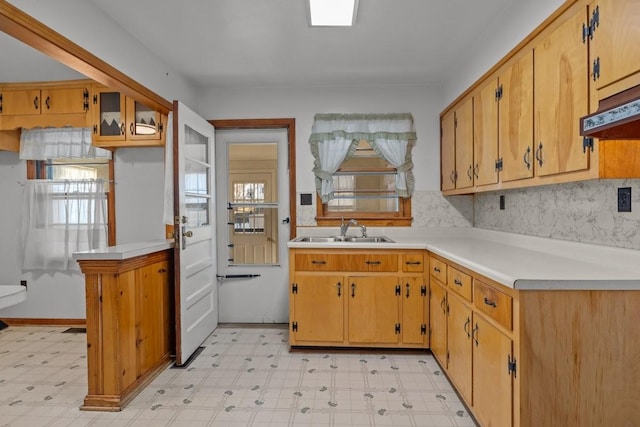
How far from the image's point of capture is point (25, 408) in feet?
7.07

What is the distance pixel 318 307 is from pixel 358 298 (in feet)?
1.09

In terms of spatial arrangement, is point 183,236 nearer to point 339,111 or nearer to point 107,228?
point 107,228

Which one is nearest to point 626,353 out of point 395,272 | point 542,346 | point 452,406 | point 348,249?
point 542,346

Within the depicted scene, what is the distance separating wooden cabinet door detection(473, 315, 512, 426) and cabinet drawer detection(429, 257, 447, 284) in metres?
0.56

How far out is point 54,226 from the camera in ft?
11.7

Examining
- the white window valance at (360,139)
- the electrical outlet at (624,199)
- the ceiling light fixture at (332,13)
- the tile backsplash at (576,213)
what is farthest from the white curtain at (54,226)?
the electrical outlet at (624,199)

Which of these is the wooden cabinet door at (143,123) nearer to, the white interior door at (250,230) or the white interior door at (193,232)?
the white interior door at (193,232)

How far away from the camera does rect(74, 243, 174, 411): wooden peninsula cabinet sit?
7.03 feet

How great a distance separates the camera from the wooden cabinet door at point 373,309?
9.44 ft

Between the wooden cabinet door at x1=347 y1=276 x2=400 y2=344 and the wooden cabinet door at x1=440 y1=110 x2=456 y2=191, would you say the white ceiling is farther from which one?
the wooden cabinet door at x1=347 y1=276 x2=400 y2=344

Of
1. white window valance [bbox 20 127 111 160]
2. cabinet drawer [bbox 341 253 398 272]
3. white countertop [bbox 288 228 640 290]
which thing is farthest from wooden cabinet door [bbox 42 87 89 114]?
cabinet drawer [bbox 341 253 398 272]

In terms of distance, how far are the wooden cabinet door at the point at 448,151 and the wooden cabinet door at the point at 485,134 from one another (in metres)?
0.44

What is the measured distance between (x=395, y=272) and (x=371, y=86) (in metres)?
1.79

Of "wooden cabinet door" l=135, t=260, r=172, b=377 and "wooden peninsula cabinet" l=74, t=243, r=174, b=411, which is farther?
"wooden cabinet door" l=135, t=260, r=172, b=377
